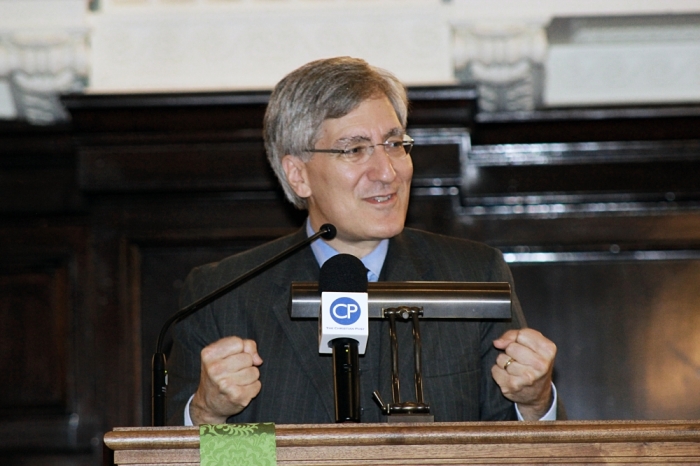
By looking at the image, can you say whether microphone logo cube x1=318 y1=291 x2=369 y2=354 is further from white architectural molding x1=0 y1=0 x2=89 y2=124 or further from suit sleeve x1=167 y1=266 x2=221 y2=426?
white architectural molding x1=0 y1=0 x2=89 y2=124

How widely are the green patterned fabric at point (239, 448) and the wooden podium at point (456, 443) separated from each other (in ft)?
0.04

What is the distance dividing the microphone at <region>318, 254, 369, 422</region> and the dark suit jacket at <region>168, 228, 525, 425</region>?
1.83 ft

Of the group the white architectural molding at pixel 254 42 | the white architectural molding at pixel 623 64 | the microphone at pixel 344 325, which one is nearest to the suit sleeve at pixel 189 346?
the microphone at pixel 344 325

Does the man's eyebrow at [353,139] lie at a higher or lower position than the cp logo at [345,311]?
higher

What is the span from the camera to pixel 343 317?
5.50ft

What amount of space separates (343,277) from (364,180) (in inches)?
25.0

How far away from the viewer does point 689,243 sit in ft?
10.4

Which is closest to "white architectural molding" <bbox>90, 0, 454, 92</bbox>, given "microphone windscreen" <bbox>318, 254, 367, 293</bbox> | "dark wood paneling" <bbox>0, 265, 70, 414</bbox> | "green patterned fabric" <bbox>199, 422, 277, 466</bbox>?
"dark wood paneling" <bbox>0, 265, 70, 414</bbox>

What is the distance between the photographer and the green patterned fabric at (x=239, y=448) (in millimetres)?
1476

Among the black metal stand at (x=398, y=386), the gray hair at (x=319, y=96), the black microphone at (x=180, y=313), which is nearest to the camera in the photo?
the black metal stand at (x=398, y=386)

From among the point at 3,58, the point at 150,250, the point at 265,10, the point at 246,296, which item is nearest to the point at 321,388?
the point at 246,296

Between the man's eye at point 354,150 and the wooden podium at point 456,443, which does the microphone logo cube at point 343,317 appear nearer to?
the wooden podium at point 456,443

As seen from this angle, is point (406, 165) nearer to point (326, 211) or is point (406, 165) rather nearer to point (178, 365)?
point (326, 211)

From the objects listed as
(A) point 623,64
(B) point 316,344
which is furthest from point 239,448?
(A) point 623,64
